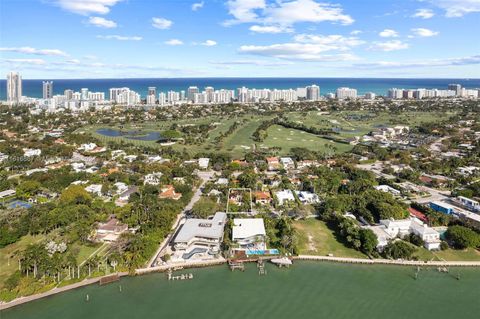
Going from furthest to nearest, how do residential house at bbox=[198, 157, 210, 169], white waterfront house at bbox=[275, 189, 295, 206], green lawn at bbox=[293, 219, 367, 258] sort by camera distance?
residential house at bbox=[198, 157, 210, 169] < white waterfront house at bbox=[275, 189, 295, 206] < green lawn at bbox=[293, 219, 367, 258]

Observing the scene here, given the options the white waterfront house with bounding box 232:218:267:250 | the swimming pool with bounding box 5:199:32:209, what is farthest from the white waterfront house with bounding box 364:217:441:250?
the swimming pool with bounding box 5:199:32:209

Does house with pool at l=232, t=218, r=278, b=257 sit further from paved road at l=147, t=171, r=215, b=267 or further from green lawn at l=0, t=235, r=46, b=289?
green lawn at l=0, t=235, r=46, b=289

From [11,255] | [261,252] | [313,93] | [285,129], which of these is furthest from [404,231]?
[313,93]

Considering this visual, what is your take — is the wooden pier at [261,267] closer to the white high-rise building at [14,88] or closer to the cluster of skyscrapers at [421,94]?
the white high-rise building at [14,88]

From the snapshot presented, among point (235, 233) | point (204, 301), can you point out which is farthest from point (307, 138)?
point (204, 301)

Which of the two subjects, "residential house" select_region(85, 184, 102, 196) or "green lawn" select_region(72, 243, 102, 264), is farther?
"residential house" select_region(85, 184, 102, 196)

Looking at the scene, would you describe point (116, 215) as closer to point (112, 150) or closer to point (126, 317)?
point (126, 317)
